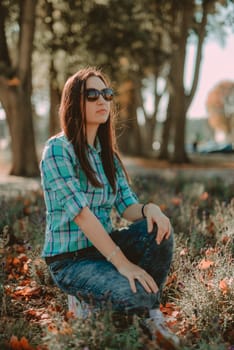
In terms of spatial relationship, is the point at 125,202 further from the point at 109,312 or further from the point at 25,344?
the point at 25,344

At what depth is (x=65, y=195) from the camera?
3221mm

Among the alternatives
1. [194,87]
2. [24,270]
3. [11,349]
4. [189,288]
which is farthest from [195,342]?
[194,87]

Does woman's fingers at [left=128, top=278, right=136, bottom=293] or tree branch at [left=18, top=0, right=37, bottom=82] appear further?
tree branch at [left=18, top=0, right=37, bottom=82]

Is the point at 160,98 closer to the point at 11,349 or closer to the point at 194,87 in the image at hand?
the point at 194,87

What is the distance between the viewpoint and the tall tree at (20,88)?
14867 mm

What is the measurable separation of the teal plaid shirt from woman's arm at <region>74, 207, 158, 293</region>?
7 cm

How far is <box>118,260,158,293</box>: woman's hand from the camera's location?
304 centimetres

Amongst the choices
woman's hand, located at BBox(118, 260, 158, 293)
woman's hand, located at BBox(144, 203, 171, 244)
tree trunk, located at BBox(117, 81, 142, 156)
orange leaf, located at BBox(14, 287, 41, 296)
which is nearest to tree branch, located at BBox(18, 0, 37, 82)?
Result: orange leaf, located at BBox(14, 287, 41, 296)

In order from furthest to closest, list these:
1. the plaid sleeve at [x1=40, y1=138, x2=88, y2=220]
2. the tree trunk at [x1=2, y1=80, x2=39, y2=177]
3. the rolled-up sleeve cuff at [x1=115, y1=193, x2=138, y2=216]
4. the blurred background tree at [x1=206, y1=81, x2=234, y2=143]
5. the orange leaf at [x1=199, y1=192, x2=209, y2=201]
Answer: the blurred background tree at [x1=206, y1=81, x2=234, y2=143]
the tree trunk at [x1=2, y1=80, x2=39, y2=177]
the orange leaf at [x1=199, y1=192, x2=209, y2=201]
the rolled-up sleeve cuff at [x1=115, y1=193, x2=138, y2=216]
the plaid sleeve at [x1=40, y1=138, x2=88, y2=220]

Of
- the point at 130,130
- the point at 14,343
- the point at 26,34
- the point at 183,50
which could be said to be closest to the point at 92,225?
the point at 14,343

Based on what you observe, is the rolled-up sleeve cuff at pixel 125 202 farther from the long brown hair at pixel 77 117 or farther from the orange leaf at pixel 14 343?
the orange leaf at pixel 14 343

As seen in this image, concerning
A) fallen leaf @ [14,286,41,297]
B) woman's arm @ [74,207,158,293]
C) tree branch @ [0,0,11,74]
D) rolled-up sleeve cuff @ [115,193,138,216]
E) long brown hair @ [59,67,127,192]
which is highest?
tree branch @ [0,0,11,74]

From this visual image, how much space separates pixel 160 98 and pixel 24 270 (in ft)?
91.0

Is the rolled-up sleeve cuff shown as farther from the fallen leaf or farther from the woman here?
the fallen leaf
